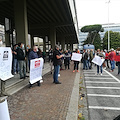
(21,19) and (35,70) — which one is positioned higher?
(21,19)

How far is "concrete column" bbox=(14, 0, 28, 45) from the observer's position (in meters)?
7.82

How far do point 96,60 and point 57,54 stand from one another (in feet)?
12.4

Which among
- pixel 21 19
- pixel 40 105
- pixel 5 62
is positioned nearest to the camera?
pixel 40 105

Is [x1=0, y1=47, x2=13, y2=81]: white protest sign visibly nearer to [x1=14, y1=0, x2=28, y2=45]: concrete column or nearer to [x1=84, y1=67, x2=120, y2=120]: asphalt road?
[x1=84, y1=67, x2=120, y2=120]: asphalt road

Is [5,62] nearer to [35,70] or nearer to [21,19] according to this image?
[35,70]

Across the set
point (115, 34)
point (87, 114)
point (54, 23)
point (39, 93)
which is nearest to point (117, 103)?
point (87, 114)

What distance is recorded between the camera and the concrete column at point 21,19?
7.82m

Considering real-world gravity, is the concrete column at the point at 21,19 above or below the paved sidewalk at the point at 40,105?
above

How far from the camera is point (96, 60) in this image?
27.6 feet

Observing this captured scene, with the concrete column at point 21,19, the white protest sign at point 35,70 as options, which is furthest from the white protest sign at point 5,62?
the concrete column at point 21,19

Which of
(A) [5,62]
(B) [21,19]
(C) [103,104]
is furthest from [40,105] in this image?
(B) [21,19]

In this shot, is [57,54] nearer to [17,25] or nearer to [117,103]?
[117,103]

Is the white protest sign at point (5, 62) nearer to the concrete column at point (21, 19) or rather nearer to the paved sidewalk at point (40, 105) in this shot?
the paved sidewalk at point (40, 105)

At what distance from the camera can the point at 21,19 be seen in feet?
25.9
